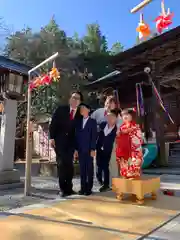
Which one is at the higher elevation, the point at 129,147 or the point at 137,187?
the point at 129,147

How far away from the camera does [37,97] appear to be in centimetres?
1697

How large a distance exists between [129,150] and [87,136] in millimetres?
770

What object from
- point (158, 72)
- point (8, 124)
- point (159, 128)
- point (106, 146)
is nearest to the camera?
point (106, 146)

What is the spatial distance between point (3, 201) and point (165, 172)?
4.65 metres

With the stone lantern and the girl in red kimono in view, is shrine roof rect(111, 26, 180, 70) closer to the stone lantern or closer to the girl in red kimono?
the stone lantern

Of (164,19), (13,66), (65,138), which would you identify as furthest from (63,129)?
(13,66)

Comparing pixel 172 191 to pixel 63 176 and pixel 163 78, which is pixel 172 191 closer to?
pixel 63 176

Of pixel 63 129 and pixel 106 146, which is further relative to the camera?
pixel 106 146

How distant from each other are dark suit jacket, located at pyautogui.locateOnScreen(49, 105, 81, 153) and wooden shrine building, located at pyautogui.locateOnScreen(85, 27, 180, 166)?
16.5 ft

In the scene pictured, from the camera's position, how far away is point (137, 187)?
3.85 metres

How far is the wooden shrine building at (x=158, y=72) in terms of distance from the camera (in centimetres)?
876

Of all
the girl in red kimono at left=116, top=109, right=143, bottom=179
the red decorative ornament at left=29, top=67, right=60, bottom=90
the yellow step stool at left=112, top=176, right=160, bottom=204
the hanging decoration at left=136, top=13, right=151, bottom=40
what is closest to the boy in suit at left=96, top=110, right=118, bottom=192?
the girl in red kimono at left=116, top=109, right=143, bottom=179

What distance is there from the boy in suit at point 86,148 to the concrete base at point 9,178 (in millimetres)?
2228

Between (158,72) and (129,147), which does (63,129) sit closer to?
(129,147)
